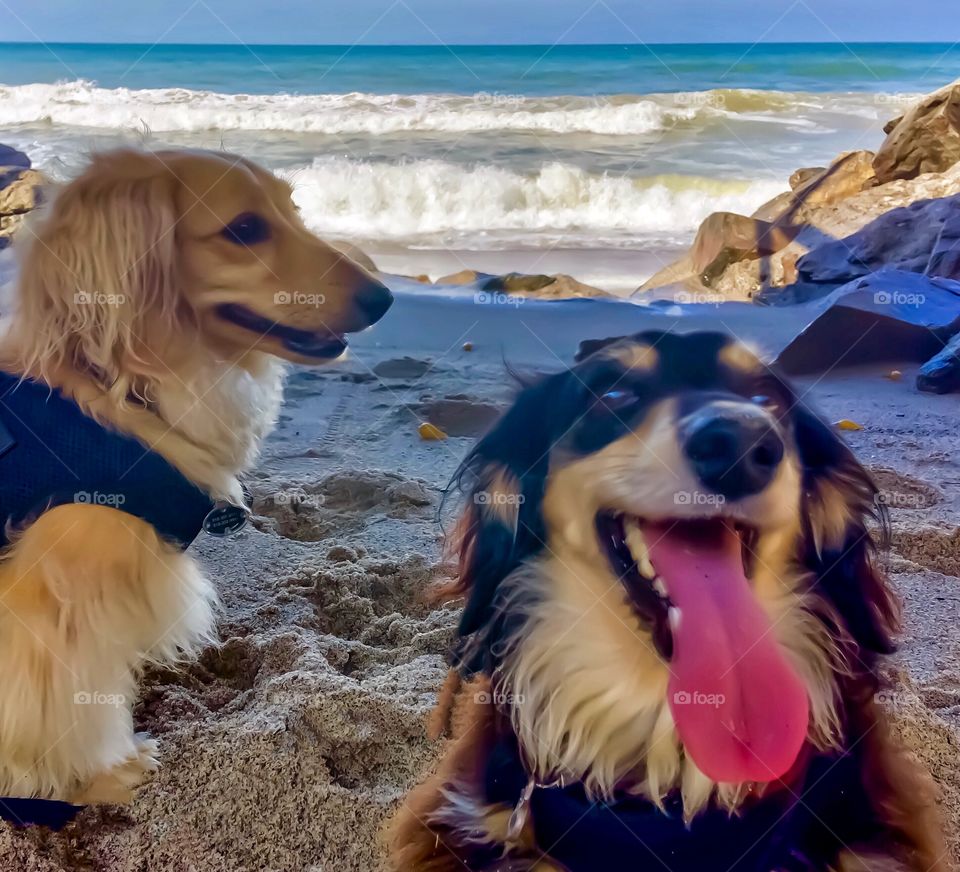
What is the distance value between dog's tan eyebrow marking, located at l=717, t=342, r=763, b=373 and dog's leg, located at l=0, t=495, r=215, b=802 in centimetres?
109

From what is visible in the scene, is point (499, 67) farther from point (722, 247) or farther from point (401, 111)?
point (722, 247)

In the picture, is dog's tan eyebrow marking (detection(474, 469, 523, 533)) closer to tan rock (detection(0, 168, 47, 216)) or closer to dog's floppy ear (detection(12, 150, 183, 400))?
dog's floppy ear (detection(12, 150, 183, 400))

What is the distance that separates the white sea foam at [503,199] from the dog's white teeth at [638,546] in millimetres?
735

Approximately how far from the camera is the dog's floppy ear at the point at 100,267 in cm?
134

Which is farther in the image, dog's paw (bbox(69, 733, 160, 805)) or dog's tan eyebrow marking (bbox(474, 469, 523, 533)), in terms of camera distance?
dog's paw (bbox(69, 733, 160, 805))

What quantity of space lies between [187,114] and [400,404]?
0.79m

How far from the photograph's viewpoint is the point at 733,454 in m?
1.05

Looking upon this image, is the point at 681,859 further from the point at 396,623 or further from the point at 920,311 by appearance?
the point at 920,311

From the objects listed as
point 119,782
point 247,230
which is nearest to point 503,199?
point 247,230

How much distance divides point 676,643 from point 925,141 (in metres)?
1.17

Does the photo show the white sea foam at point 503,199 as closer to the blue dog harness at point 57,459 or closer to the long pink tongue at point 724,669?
the blue dog harness at point 57,459

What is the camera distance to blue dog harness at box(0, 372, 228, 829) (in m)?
1.36

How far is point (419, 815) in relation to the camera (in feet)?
4.31

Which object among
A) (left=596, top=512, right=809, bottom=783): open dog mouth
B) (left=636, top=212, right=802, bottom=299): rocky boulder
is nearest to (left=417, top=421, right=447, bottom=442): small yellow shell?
(left=636, top=212, right=802, bottom=299): rocky boulder
